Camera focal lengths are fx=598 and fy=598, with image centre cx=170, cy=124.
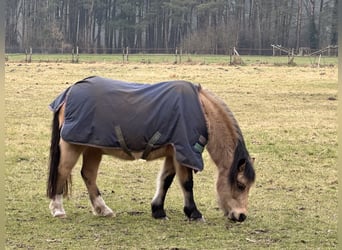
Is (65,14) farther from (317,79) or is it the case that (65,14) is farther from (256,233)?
(256,233)

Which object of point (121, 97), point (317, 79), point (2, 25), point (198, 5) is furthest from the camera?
point (198, 5)

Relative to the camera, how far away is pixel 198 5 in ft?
184

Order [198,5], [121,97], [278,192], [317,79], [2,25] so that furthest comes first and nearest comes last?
[198,5] < [317,79] < [278,192] < [121,97] < [2,25]

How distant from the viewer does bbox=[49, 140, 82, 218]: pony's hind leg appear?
17.7 feet

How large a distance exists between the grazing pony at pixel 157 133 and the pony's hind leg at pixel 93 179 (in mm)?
213

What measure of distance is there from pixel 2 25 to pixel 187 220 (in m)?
4.24

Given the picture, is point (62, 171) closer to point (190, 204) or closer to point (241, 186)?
point (190, 204)

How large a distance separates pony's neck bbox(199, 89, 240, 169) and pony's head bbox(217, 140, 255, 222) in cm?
8

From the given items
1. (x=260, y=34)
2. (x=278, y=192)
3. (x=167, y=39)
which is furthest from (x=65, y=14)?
(x=278, y=192)

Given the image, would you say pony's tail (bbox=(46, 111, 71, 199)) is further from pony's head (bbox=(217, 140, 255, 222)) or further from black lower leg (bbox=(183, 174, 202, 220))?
pony's head (bbox=(217, 140, 255, 222))

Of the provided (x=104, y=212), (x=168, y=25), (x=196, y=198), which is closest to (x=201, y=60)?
(x=168, y=25)

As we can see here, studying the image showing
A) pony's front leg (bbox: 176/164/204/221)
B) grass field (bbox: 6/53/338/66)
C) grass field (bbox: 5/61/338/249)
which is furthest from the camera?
grass field (bbox: 6/53/338/66)

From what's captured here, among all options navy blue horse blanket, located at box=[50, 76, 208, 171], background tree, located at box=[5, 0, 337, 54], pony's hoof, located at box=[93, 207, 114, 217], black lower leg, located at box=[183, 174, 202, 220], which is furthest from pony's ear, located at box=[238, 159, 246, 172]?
background tree, located at box=[5, 0, 337, 54]

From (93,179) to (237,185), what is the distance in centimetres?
137
